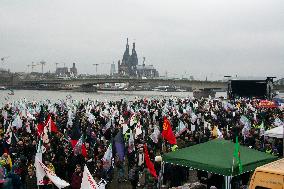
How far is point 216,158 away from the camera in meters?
10.6

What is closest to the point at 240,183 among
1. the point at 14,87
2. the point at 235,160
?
the point at 235,160

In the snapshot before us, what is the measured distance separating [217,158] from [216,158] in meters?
0.03

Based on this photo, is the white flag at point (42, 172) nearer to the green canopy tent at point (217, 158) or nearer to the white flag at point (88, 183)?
the white flag at point (88, 183)

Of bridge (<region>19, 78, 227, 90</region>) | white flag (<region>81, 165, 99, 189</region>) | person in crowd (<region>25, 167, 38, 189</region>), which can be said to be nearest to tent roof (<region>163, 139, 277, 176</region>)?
white flag (<region>81, 165, 99, 189</region>)

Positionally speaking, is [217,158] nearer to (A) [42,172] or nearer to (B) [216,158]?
(B) [216,158]

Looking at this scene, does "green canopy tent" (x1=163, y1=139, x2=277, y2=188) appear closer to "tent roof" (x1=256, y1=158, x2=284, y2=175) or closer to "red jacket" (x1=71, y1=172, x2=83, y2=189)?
"tent roof" (x1=256, y1=158, x2=284, y2=175)

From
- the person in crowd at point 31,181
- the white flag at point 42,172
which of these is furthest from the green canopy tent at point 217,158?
the person in crowd at point 31,181

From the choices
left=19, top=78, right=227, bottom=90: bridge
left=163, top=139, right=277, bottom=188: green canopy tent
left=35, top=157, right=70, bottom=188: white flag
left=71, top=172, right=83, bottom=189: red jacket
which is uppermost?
left=19, top=78, right=227, bottom=90: bridge

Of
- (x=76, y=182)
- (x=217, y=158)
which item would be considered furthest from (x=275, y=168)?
(x=76, y=182)

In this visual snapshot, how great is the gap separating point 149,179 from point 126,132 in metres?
7.32

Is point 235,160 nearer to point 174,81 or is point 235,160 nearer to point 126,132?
point 126,132

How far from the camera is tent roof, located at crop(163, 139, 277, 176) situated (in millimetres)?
10242

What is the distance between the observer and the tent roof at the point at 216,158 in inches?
403

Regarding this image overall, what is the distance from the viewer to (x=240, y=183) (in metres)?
12.7
